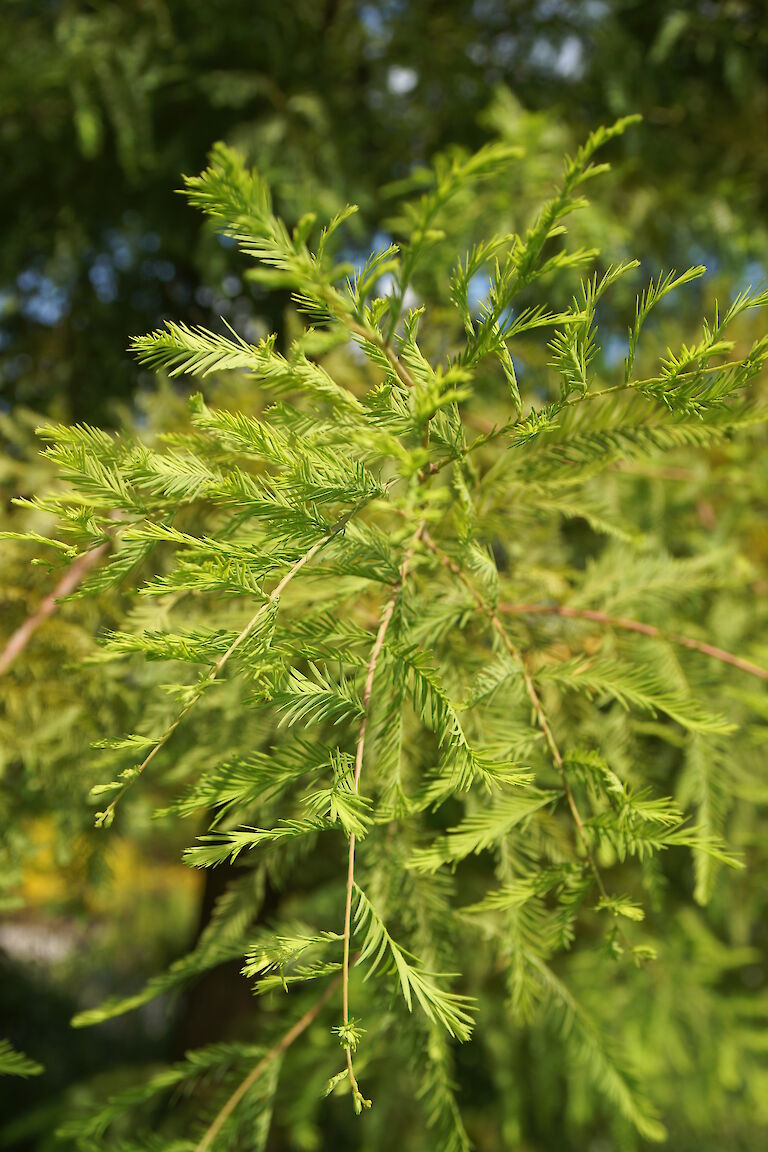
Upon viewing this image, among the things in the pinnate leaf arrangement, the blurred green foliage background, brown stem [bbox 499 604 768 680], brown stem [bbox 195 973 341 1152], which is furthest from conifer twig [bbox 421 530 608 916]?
the blurred green foliage background

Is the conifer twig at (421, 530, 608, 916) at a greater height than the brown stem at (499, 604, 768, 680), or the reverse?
the brown stem at (499, 604, 768, 680)

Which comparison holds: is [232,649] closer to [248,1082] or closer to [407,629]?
[407,629]

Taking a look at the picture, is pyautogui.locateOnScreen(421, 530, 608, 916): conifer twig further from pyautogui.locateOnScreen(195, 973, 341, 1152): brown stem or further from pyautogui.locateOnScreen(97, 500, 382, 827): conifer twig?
pyautogui.locateOnScreen(195, 973, 341, 1152): brown stem

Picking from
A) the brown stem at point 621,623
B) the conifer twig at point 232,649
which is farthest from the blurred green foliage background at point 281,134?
the conifer twig at point 232,649

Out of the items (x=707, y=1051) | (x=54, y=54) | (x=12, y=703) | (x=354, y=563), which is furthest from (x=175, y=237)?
(x=707, y=1051)

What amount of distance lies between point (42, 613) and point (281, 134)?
48.8 inches

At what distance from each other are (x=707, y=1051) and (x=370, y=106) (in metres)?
2.38

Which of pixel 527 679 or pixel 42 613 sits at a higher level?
pixel 42 613

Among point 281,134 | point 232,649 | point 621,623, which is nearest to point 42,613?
point 232,649

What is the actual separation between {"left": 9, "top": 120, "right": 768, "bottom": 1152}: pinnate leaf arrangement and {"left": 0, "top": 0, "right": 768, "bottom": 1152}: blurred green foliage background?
69 centimetres

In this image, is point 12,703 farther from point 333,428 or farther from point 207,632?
point 333,428

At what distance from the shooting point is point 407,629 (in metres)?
Answer: 0.73

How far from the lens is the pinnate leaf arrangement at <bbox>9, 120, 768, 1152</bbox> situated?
0.60 metres

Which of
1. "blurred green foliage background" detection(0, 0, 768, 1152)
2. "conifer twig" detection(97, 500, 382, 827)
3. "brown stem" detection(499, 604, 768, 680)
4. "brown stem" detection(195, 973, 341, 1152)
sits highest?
"blurred green foliage background" detection(0, 0, 768, 1152)
